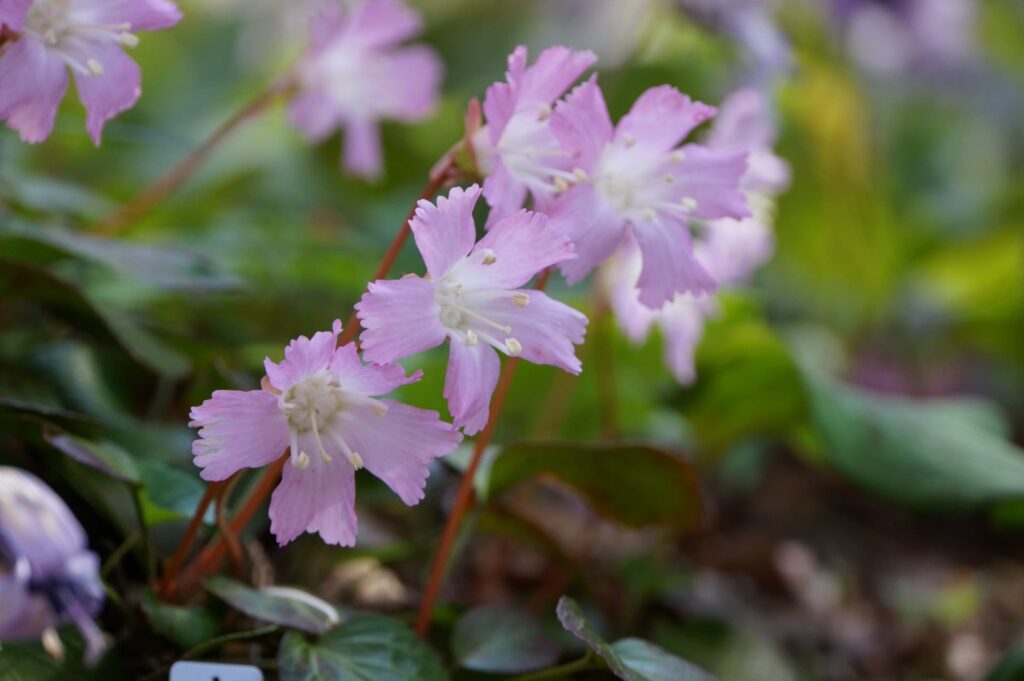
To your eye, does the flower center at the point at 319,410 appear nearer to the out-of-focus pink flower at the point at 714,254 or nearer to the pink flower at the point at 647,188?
the pink flower at the point at 647,188

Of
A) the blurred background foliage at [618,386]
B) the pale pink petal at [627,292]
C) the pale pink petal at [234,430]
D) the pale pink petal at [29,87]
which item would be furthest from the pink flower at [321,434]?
the pale pink petal at [627,292]

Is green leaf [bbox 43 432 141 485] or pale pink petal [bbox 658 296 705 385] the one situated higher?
green leaf [bbox 43 432 141 485]

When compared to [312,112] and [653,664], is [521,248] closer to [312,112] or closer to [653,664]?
[653,664]

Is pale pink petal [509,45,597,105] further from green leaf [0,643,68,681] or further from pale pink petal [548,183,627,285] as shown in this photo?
green leaf [0,643,68,681]

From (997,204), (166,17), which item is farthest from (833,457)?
(997,204)

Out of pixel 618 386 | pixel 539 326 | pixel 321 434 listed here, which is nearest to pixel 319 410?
pixel 321 434

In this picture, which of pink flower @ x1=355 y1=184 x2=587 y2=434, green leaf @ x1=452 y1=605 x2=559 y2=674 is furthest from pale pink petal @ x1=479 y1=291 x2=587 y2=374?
green leaf @ x1=452 y1=605 x2=559 y2=674
